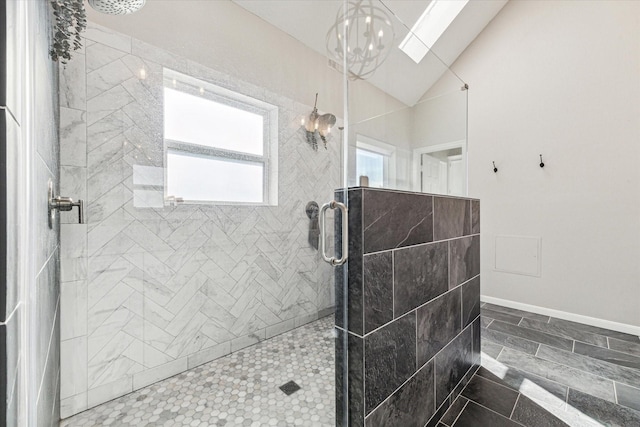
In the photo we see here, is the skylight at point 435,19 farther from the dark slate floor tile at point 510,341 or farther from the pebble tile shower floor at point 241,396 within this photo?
the pebble tile shower floor at point 241,396

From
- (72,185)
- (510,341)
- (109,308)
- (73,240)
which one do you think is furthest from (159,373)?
(510,341)

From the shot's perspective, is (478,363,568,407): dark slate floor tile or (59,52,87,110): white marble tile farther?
(478,363,568,407): dark slate floor tile

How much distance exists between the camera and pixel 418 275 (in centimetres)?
128

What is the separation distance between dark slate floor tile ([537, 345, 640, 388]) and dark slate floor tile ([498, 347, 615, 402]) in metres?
0.06

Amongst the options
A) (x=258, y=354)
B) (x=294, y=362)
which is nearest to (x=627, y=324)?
(x=294, y=362)

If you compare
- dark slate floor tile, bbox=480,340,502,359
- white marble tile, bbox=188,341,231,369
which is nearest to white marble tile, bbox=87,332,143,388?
white marble tile, bbox=188,341,231,369

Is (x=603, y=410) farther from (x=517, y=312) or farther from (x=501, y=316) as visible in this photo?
(x=517, y=312)

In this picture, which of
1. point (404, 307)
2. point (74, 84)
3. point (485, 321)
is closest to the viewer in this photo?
point (404, 307)

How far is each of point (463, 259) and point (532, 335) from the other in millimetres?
1296

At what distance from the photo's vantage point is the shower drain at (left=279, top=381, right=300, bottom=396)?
1562 millimetres

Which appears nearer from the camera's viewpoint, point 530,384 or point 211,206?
point 530,384

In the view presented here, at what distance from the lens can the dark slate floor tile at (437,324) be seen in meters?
1.31

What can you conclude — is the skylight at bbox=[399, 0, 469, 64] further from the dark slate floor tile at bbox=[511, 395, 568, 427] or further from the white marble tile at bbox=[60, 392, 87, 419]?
the white marble tile at bbox=[60, 392, 87, 419]

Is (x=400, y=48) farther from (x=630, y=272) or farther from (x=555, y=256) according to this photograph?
(x=630, y=272)
